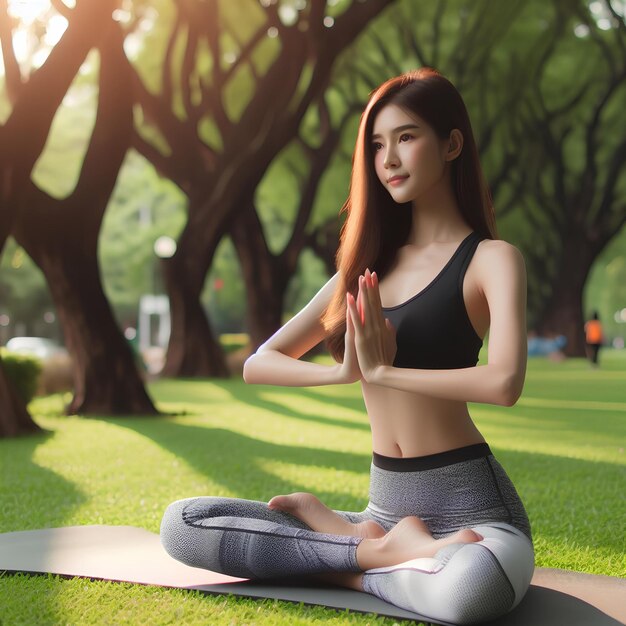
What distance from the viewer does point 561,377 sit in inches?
939

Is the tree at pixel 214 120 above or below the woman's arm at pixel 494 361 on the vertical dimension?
above

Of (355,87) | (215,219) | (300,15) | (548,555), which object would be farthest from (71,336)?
(355,87)

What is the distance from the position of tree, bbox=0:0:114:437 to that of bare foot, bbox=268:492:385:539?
25.5ft

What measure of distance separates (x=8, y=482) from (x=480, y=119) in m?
22.2

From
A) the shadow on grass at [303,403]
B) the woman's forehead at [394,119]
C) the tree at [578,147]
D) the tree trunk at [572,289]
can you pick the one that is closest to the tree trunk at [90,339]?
the shadow on grass at [303,403]

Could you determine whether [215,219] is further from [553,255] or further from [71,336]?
A: [553,255]

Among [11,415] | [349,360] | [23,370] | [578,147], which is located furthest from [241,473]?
[578,147]

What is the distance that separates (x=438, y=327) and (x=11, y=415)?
8.74 metres

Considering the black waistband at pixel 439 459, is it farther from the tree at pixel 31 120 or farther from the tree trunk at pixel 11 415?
the tree trunk at pixel 11 415

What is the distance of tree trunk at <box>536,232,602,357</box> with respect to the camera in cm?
3158

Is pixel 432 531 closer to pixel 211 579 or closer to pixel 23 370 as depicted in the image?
pixel 211 579

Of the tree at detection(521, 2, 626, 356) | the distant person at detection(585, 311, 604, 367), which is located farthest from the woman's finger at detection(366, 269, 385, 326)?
the distant person at detection(585, 311, 604, 367)

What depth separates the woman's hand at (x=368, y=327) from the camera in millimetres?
3971

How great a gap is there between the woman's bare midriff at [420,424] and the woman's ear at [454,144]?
0.98 meters
